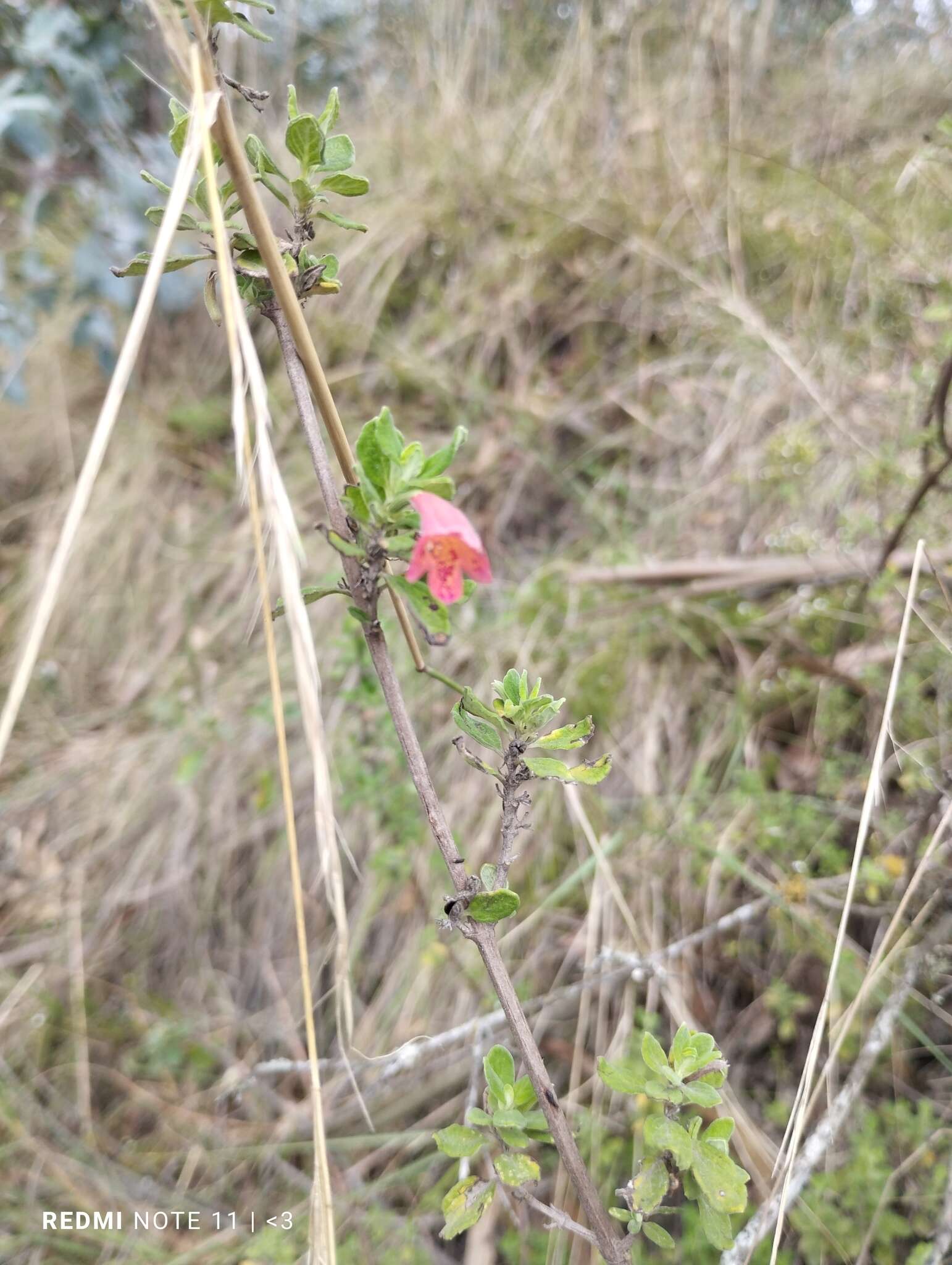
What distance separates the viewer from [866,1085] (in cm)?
103

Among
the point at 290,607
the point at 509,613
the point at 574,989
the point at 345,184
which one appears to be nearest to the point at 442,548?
the point at 290,607

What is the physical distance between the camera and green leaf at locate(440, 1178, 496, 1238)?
18.3 inches

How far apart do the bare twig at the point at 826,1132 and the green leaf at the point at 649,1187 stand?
6 centimetres

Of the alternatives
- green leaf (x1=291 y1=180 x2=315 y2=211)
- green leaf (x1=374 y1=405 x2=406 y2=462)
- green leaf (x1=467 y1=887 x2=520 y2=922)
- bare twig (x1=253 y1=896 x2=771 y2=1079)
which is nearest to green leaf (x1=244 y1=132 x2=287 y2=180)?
green leaf (x1=291 y1=180 x2=315 y2=211)

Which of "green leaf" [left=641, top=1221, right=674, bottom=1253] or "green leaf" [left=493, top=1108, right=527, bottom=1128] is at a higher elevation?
"green leaf" [left=493, top=1108, right=527, bottom=1128]

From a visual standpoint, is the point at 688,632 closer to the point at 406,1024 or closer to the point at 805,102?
the point at 406,1024

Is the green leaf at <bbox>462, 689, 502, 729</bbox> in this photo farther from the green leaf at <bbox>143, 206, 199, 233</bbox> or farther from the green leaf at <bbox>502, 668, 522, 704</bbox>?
the green leaf at <bbox>143, 206, 199, 233</bbox>

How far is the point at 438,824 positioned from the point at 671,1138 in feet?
0.83

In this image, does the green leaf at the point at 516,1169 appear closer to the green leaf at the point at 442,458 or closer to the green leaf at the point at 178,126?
the green leaf at the point at 442,458

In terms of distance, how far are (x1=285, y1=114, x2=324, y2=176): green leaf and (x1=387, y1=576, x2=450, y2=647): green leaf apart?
241mm

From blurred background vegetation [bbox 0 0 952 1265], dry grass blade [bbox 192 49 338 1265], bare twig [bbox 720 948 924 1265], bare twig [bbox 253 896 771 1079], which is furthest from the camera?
blurred background vegetation [bbox 0 0 952 1265]

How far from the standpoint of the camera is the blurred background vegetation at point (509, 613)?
1139 mm

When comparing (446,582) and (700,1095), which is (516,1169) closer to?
(700,1095)

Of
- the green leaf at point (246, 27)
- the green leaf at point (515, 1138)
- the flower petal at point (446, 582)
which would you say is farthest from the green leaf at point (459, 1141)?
the green leaf at point (246, 27)
